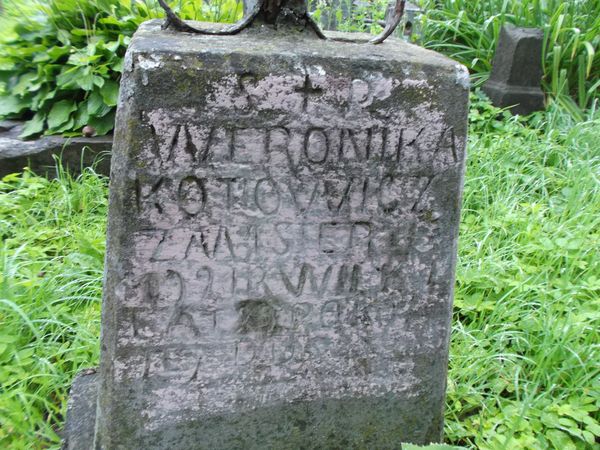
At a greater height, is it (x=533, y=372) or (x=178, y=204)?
(x=178, y=204)

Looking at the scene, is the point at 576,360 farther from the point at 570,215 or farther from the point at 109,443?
the point at 109,443

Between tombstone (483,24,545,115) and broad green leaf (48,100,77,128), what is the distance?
2837mm

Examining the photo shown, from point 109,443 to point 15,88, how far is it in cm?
268

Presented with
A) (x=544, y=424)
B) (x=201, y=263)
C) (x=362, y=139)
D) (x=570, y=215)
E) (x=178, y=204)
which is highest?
(x=362, y=139)

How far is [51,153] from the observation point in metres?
3.24

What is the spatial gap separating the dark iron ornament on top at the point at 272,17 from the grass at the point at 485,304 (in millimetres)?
1100

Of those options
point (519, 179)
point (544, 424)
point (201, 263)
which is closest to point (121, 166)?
point (201, 263)

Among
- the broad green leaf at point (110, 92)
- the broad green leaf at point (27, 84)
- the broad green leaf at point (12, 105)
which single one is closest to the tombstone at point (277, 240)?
the broad green leaf at point (110, 92)

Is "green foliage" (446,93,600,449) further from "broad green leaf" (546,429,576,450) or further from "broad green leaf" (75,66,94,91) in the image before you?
"broad green leaf" (75,66,94,91)

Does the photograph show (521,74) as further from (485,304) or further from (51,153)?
(51,153)

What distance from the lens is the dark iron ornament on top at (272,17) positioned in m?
1.35

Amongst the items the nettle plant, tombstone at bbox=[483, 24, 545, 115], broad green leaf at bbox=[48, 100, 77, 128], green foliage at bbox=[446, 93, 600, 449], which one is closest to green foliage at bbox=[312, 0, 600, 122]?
tombstone at bbox=[483, 24, 545, 115]

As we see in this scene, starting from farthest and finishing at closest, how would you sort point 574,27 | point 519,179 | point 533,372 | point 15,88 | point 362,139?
point 574,27
point 15,88
point 519,179
point 533,372
point 362,139

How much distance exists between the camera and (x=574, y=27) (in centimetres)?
445
